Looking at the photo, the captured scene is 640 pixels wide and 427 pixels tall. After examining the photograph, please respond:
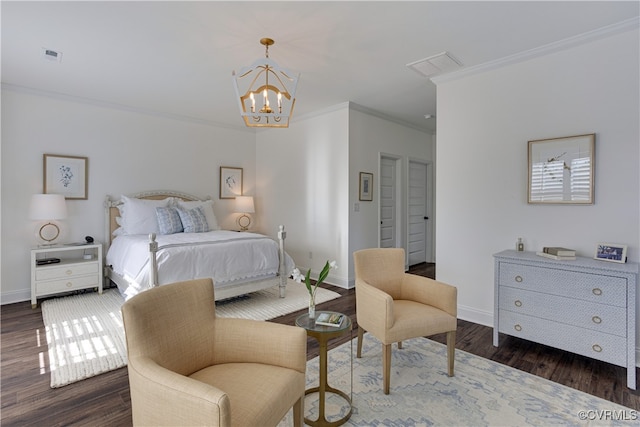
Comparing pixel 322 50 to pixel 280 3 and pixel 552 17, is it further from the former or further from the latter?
pixel 552 17

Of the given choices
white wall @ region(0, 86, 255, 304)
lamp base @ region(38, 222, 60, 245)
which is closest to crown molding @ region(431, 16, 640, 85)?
white wall @ region(0, 86, 255, 304)

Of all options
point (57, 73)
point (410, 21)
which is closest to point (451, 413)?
point (410, 21)

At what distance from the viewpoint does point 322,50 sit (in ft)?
9.31

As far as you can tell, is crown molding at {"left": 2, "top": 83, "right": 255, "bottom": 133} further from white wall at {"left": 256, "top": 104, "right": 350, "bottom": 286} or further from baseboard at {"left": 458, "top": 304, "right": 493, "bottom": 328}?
baseboard at {"left": 458, "top": 304, "right": 493, "bottom": 328}

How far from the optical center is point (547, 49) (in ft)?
9.00

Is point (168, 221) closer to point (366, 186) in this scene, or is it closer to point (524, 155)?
point (366, 186)

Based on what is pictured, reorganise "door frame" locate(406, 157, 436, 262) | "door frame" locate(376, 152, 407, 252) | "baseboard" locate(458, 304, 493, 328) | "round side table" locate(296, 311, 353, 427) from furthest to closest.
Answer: "door frame" locate(406, 157, 436, 262), "door frame" locate(376, 152, 407, 252), "baseboard" locate(458, 304, 493, 328), "round side table" locate(296, 311, 353, 427)

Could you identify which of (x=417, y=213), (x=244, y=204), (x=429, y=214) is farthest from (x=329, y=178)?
(x=429, y=214)

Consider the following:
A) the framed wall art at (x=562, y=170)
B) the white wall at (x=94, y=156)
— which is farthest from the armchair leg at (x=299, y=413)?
the white wall at (x=94, y=156)

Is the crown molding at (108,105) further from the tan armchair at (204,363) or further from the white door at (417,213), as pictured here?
the tan armchair at (204,363)

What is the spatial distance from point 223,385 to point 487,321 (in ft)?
9.21

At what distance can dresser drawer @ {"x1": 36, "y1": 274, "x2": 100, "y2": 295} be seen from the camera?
372cm

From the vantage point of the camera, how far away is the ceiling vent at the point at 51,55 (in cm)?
286

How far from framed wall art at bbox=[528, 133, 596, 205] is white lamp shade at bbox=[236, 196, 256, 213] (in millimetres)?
4184
